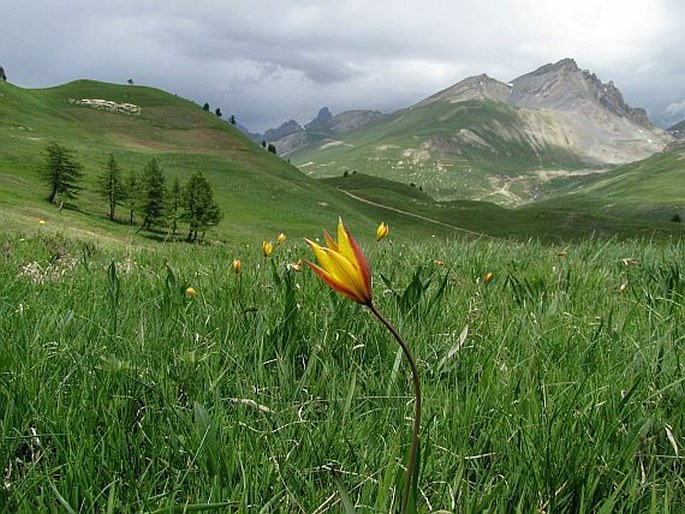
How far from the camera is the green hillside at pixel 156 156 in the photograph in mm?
67875

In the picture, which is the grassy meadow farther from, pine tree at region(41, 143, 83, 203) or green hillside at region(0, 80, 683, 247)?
pine tree at region(41, 143, 83, 203)

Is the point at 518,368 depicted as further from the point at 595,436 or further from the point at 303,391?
the point at 303,391

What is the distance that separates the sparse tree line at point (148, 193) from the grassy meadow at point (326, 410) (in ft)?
199

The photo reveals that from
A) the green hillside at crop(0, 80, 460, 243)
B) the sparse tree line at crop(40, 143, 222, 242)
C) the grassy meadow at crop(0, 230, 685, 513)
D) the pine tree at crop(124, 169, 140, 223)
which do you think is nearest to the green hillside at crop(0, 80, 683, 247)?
the green hillside at crop(0, 80, 460, 243)

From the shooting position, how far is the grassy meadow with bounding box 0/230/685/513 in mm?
1453

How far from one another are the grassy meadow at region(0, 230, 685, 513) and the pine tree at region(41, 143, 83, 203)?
223 ft

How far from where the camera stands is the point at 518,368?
91.1 inches

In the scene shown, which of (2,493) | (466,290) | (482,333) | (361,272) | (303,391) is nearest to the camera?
(361,272)

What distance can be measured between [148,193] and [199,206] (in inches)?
270

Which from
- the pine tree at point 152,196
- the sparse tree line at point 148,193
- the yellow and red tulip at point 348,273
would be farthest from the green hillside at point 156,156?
the yellow and red tulip at point 348,273

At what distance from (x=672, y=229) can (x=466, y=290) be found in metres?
133

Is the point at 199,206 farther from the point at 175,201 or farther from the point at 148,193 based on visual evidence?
the point at 148,193

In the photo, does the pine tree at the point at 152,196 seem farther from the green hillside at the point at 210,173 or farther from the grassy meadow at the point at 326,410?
the grassy meadow at the point at 326,410

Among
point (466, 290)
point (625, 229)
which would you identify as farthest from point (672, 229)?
point (466, 290)
